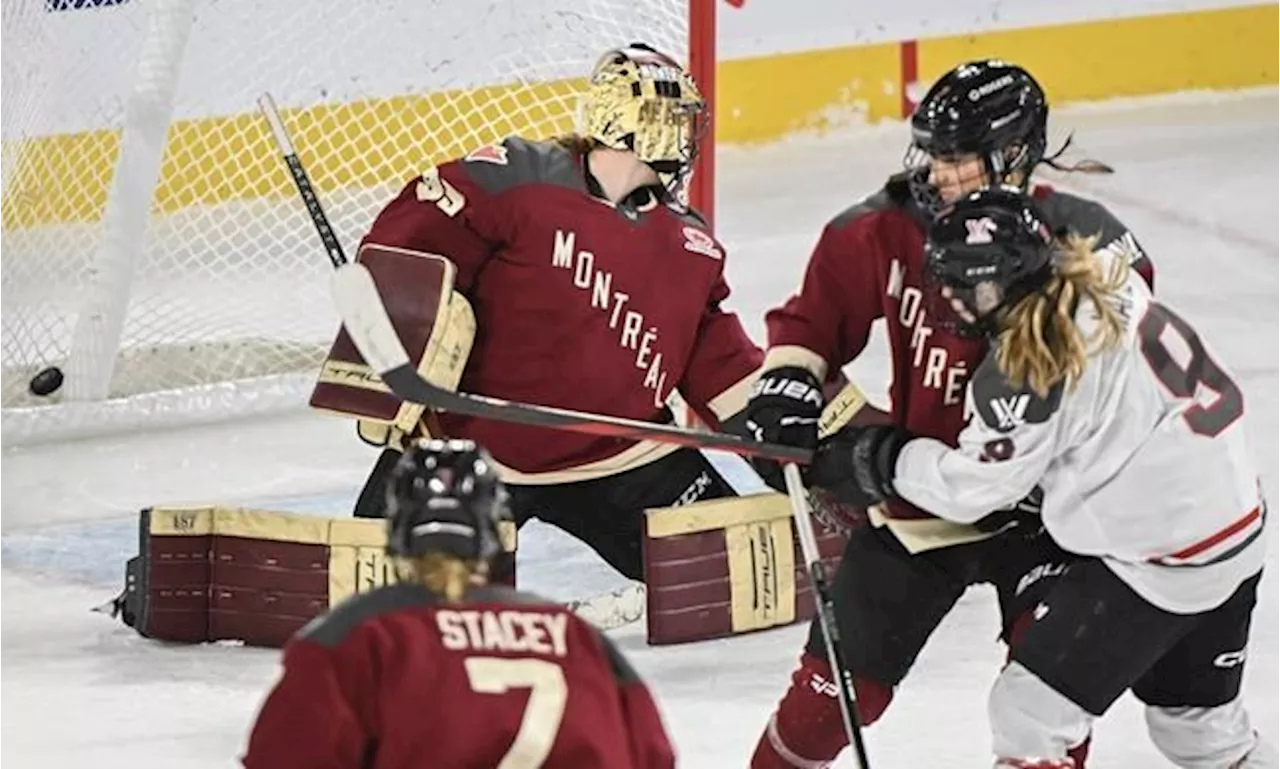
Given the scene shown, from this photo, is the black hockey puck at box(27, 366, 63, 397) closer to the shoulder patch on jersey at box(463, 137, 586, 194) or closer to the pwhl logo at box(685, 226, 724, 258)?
the shoulder patch on jersey at box(463, 137, 586, 194)

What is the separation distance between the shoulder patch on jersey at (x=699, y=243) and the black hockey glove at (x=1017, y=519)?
891mm

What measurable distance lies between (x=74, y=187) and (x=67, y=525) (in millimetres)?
682

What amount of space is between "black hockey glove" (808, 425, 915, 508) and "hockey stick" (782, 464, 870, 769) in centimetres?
7

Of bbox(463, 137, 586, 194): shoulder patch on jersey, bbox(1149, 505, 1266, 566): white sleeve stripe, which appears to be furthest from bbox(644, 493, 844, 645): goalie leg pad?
bbox(1149, 505, 1266, 566): white sleeve stripe

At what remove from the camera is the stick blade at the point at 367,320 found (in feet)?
10.4

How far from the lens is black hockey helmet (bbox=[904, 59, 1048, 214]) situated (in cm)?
346

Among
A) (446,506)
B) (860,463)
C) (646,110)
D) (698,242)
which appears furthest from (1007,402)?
(698,242)

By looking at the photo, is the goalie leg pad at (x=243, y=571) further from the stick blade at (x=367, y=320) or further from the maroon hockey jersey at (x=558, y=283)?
the stick blade at (x=367, y=320)

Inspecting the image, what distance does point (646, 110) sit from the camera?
4.14m

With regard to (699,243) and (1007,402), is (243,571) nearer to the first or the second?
(699,243)

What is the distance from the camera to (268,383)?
18.7 feet

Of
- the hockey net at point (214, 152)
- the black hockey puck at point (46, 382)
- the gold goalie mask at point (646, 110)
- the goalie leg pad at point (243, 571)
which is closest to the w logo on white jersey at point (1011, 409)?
the gold goalie mask at point (646, 110)

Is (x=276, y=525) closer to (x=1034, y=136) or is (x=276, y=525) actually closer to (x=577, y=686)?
(x=1034, y=136)

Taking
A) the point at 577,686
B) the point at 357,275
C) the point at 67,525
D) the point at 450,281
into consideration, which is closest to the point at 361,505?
the point at 450,281
